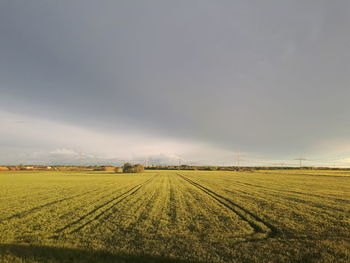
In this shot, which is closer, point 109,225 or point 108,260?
point 108,260

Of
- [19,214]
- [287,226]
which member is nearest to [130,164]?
[19,214]

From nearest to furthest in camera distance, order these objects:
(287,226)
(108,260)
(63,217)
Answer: (108,260)
(287,226)
(63,217)

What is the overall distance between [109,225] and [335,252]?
1052 centimetres

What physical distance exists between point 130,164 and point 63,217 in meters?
101

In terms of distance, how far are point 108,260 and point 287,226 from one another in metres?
9.51

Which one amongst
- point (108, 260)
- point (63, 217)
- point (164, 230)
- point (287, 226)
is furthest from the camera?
point (63, 217)

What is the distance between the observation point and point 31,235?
8.82 metres

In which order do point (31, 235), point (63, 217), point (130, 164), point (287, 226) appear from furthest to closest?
point (130, 164) < point (63, 217) < point (287, 226) < point (31, 235)

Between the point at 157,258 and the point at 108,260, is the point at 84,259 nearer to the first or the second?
the point at 108,260

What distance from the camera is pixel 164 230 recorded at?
948 centimetres

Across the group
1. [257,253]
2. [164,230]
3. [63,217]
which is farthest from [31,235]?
[257,253]

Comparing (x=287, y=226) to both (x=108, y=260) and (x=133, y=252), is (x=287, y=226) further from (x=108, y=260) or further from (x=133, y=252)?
(x=108, y=260)

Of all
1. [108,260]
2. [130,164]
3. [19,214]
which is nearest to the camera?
[108,260]

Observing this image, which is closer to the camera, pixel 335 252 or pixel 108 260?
pixel 108 260
